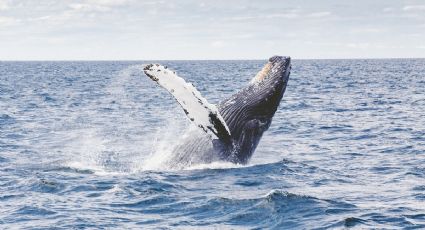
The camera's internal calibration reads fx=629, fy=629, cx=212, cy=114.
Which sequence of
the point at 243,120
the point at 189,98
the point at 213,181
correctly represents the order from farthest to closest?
1. the point at 213,181
2. the point at 243,120
3. the point at 189,98

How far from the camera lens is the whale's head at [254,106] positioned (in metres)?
11.3

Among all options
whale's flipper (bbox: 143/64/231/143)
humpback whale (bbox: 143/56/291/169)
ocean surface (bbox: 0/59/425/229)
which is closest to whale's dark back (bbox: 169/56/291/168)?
humpback whale (bbox: 143/56/291/169)

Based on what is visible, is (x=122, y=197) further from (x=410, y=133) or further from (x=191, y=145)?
(x=410, y=133)

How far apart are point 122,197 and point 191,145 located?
6.26ft

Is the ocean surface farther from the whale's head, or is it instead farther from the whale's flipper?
the whale's head

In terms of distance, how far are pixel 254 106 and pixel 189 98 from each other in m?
1.98

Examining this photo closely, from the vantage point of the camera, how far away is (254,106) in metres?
11.4

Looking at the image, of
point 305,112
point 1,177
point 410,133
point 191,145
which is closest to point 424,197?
point 191,145

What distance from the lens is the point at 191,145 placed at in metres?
12.0

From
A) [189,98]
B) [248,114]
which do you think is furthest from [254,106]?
[189,98]

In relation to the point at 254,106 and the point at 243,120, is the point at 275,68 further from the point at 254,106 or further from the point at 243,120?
the point at 243,120

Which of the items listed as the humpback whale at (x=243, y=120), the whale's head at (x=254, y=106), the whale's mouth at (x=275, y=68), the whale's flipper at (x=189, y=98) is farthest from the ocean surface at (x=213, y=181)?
the whale's mouth at (x=275, y=68)

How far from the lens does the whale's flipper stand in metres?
9.61

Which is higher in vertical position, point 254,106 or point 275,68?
point 275,68
